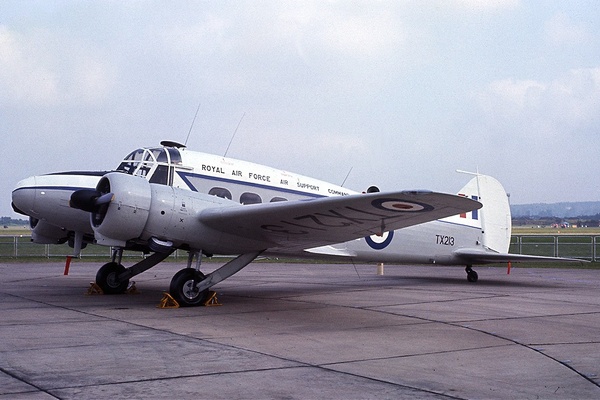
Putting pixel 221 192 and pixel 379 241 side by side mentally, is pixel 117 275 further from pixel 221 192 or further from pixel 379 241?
pixel 379 241

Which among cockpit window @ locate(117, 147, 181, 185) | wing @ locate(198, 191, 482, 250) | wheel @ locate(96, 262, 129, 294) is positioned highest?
cockpit window @ locate(117, 147, 181, 185)

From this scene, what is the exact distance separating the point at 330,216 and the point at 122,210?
348 cm

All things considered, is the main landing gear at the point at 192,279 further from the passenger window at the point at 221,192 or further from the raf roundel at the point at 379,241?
the raf roundel at the point at 379,241

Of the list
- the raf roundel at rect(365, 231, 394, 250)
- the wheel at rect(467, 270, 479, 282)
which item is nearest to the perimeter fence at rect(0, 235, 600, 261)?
the wheel at rect(467, 270, 479, 282)

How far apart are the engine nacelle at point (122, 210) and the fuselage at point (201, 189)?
1202 mm

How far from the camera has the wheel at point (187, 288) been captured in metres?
12.2

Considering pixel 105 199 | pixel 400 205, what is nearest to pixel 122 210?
pixel 105 199

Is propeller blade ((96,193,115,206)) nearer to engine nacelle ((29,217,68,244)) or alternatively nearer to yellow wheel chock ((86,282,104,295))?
yellow wheel chock ((86,282,104,295))

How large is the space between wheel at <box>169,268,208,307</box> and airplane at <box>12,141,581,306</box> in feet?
0.06

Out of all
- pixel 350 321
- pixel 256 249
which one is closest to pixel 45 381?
pixel 350 321

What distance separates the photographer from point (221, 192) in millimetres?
14086

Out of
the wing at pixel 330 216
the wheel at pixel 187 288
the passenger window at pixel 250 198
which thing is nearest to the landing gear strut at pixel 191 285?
the wheel at pixel 187 288

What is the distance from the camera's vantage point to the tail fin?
1930cm

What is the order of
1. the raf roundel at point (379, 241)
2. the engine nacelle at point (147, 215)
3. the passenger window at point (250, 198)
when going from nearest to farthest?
the engine nacelle at point (147, 215) → the passenger window at point (250, 198) → the raf roundel at point (379, 241)
